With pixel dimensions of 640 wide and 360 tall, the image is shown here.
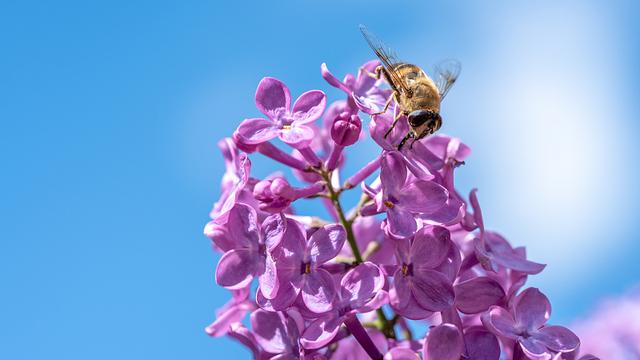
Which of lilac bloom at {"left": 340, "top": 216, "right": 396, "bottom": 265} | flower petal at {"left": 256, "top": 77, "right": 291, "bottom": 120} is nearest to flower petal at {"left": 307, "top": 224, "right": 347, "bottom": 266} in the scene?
flower petal at {"left": 256, "top": 77, "right": 291, "bottom": 120}

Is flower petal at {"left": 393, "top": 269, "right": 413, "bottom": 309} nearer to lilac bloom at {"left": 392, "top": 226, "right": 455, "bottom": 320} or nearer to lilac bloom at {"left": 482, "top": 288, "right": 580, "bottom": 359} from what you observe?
lilac bloom at {"left": 392, "top": 226, "right": 455, "bottom": 320}

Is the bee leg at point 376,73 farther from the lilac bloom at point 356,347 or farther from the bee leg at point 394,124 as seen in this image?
the lilac bloom at point 356,347

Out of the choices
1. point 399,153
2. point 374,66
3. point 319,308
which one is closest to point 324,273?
point 319,308

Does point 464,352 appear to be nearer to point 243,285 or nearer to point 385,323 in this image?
point 385,323

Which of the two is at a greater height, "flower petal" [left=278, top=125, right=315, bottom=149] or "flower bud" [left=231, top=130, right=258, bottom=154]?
"flower bud" [left=231, top=130, right=258, bottom=154]

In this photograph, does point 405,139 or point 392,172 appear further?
point 405,139

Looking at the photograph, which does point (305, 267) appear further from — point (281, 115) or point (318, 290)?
point (281, 115)

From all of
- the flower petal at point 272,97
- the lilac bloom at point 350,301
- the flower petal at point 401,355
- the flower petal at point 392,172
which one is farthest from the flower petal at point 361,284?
the flower petal at point 272,97

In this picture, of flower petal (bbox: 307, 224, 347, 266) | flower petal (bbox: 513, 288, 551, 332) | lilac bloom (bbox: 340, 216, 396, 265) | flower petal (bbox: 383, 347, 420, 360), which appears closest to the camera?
flower petal (bbox: 383, 347, 420, 360)

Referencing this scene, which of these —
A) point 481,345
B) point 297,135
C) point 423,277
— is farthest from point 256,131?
point 481,345
